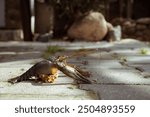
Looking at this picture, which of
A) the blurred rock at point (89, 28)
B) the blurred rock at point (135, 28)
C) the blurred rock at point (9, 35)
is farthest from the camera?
the blurred rock at point (135, 28)

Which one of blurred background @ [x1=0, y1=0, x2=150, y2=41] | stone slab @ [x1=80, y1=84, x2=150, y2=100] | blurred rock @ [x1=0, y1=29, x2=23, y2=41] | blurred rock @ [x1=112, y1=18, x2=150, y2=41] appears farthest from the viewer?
blurred rock @ [x1=112, y1=18, x2=150, y2=41]

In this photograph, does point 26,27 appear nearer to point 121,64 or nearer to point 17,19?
point 17,19

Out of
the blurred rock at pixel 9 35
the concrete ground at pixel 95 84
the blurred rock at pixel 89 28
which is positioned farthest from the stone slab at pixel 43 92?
the blurred rock at pixel 9 35

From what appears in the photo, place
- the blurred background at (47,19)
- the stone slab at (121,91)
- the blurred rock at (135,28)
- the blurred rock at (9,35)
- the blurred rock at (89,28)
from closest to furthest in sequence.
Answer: the stone slab at (121,91), the blurred rock at (89,28), the blurred background at (47,19), the blurred rock at (9,35), the blurred rock at (135,28)

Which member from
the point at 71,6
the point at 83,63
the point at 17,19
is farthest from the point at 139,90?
the point at 17,19

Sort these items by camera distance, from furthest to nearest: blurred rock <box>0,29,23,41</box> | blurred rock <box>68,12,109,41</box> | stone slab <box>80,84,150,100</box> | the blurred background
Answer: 1. blurred rock <box>0,29,23,41</box>
2. the blurred background
3. blurred rock <box>68,12,109,41</box>
4. stone slab <box>80,84,150,100</box>

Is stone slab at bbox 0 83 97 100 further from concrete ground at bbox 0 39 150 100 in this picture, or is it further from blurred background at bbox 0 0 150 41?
blurred background at bbox 0 0 150 41

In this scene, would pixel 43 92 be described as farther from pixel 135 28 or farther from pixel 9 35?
pixel 135 28

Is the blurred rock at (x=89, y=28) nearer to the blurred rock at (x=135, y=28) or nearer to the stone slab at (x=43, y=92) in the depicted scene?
the blurred rock at (x=135, y=28)

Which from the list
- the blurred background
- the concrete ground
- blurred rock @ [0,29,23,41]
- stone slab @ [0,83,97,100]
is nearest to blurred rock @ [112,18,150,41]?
the blurred background

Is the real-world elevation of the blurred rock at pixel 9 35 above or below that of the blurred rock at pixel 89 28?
below

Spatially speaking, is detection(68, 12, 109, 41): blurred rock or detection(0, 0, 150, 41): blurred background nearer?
detection(68, 12, 109, 41): blurred rock
